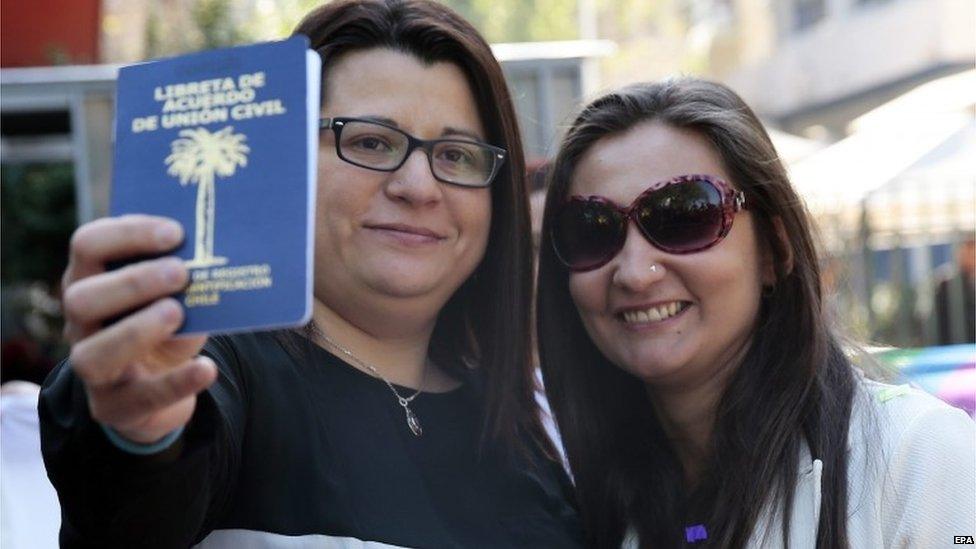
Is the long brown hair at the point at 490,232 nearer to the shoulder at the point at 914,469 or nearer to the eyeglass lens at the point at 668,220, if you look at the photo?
the eyeglass lens at the point at 668,220

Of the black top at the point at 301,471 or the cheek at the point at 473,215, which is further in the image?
the cheek at the point at 473,215

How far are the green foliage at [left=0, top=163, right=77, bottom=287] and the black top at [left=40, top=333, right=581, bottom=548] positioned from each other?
9.52 m

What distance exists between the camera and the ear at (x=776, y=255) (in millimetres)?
2533

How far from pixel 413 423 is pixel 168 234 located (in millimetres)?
894

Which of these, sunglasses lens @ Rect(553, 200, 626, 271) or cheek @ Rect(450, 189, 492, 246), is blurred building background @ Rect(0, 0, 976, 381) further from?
cheek @ Rect(450, 189, 492, 246)

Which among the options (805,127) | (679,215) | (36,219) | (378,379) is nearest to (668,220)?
(679,215)

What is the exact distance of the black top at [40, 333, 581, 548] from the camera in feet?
5.13

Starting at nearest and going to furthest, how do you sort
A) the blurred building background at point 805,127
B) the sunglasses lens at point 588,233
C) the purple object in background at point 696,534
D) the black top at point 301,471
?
1. the black top at point 301,471
2. the purple object in background at point 696,534
3. the sunglasses lens at point 588,233
4. the blurred building background at point 805,127

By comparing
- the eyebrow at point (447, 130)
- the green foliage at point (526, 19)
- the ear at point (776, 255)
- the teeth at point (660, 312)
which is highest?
the green foliage at point (526, 19)

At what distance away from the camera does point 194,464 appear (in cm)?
159

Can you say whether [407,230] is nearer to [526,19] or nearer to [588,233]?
[588,233]

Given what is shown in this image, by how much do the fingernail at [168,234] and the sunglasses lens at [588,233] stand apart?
118 centimetres

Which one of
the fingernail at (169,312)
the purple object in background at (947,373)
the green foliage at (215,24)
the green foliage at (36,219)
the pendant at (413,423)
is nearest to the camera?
the fingernail at (169,312)

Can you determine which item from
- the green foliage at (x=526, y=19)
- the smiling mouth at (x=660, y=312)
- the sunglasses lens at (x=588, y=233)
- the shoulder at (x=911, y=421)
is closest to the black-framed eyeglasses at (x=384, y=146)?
the sunglasses lens at (x=588, y=233)
